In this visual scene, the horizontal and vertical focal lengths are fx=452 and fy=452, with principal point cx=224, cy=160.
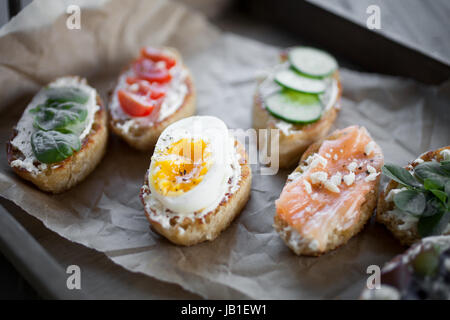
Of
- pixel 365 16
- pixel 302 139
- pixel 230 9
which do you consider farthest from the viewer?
pixel 230 9

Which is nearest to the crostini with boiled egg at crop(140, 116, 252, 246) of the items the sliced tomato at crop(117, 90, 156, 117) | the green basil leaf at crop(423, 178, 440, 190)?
the sliced tomato at crop(117, 90, 156, 117)

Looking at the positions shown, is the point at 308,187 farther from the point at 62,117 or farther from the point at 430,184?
the point at 62,117

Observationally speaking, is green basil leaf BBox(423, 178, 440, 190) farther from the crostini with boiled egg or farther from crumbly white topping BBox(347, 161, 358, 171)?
the crostini with boiled egg

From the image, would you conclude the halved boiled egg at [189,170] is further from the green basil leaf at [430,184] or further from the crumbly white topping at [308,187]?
the green basil leaf at [430,184]

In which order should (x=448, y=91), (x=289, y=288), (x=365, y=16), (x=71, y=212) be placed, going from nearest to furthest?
(x=289, y=288) < (x=71, y=212) < (x=448, y=91) < (x=365, y=16)

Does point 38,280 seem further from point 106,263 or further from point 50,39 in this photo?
point 50,39
